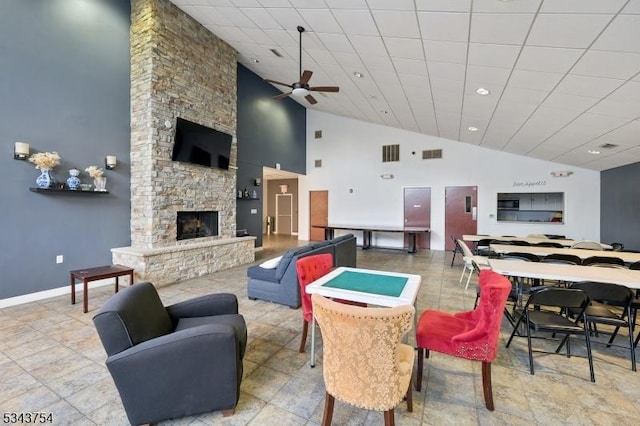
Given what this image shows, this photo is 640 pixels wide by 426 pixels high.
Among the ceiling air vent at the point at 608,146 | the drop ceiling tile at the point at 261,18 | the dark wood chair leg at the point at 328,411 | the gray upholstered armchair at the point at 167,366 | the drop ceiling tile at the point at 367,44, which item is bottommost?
the dark wood chair leg at the point at 328,411

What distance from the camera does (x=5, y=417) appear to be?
1.83 metres

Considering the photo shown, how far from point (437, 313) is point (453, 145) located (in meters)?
7.50

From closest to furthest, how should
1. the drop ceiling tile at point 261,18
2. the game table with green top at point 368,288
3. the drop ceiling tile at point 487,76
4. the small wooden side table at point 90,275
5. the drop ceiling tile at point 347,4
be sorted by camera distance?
the game table with green top at point 368,288, the drop ceiling tile at point 347,4, the drop ceiling tile at point 487,76, the small wooden side table at point 90,275, the drop ceiling tile at point 261,18

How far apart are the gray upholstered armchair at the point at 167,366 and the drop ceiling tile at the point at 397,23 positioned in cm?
352

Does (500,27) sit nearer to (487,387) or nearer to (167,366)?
(487,387)

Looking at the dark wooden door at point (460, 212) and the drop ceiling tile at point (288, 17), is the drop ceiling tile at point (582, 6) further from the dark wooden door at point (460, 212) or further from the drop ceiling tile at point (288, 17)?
the dark wooden door at point (460, 212)

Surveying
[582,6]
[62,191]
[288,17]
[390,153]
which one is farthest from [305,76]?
[390,153]

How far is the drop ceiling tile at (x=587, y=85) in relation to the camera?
3041 mm

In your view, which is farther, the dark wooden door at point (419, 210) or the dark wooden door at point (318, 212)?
the dark wooden door at point (318, 212)

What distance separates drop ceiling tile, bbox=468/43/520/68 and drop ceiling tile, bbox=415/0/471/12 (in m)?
0.61

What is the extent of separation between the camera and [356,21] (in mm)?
3584

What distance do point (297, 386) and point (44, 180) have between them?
4.57 m

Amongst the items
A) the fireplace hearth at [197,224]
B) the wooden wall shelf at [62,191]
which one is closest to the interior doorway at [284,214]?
the fireplace hearth at [197,224]

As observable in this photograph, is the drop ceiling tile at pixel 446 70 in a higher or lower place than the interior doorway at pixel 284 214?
higher
